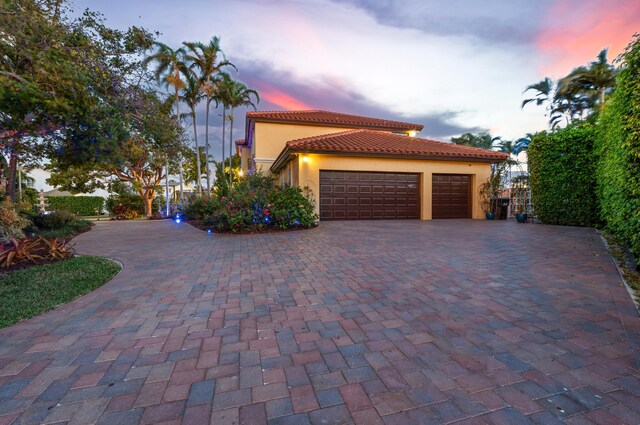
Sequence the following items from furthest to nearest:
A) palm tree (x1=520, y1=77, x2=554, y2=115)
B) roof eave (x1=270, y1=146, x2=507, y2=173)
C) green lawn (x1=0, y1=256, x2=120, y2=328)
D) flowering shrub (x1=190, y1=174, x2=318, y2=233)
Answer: palm tree (x1=520, y1=77, x2=554, y2=115) < roof eave (x1=270, y1=146, x2=507, y2=173) < flowering shrub (x1=190, y1=174, x2=318, y2=233) < green lawn (x1=0, y1=256, x2=120, y2=328)

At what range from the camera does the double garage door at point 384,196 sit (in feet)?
41.7

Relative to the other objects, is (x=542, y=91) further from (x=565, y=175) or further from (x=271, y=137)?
(x=271, y=137)

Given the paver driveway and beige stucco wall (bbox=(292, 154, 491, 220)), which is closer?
the paver driveway

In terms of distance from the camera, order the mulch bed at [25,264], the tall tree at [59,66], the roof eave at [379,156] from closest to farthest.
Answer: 1. the tall tree at [59,66]
2. the mulch bed at [25,264]
3. the roof eave at [379,156]

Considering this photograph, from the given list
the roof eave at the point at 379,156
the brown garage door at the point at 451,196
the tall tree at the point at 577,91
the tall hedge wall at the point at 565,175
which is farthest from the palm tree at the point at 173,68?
the tall tree at the point at 577,91

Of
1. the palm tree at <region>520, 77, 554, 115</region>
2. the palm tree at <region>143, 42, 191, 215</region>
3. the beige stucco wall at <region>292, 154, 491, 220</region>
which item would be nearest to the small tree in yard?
the beige stucco wall at <region>292, 154, 491, 220</region>

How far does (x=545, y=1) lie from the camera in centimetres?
790

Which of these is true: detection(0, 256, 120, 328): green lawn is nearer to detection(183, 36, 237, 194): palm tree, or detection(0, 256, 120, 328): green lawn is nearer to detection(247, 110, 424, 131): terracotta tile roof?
detection(247, 110, 424, 131): terracotta tile roof

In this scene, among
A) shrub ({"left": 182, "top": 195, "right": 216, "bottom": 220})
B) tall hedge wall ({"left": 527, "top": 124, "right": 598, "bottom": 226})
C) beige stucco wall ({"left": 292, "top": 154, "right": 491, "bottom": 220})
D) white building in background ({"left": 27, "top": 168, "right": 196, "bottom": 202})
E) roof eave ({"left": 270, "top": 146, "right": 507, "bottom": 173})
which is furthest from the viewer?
white building in background ({"left": 27, "top": 168, "right": 196, "bottom": 202})

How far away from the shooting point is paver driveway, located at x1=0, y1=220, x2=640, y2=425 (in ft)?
5.41

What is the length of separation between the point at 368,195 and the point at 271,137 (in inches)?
308

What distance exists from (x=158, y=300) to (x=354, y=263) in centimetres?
305

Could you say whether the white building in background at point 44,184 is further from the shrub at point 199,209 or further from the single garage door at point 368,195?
the single garage door at point 368,195

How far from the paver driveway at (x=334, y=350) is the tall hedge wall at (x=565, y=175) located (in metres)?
6.61
